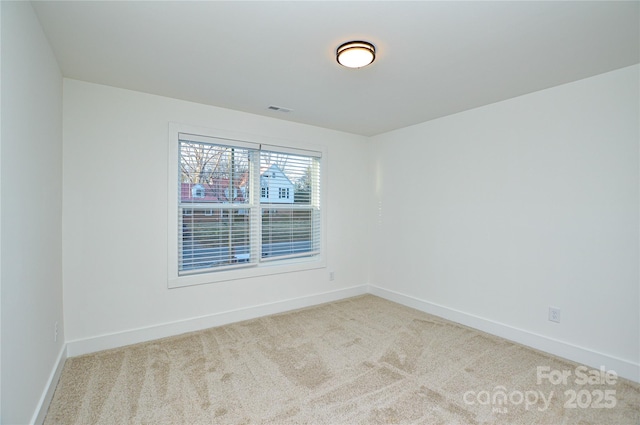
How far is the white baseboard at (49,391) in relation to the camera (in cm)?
179

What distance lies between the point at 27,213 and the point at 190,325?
6.37 ft

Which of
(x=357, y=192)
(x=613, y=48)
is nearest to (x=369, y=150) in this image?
(x=357, y=192)

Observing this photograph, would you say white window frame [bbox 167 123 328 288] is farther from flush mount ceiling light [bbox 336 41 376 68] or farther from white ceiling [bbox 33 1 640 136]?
flush mount ceiling light [bbox 336 41 376 68]

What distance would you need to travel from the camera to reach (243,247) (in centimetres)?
368

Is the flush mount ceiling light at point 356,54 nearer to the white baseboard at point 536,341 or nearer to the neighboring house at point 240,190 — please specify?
the neighboring house at point 240,190

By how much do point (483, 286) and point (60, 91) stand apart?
438 centimetres

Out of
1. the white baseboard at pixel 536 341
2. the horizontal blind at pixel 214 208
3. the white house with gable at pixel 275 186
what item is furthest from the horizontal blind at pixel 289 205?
the white baseboard at pixel 536 341

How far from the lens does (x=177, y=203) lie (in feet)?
10.4

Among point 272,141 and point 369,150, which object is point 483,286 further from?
point 272,141

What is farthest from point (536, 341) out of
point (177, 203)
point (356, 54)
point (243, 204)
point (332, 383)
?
point (177, 203)

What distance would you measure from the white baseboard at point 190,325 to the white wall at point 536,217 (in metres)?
1.29

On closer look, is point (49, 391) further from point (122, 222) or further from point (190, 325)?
point (122, 222)

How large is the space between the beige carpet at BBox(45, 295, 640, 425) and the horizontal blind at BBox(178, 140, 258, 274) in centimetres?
81

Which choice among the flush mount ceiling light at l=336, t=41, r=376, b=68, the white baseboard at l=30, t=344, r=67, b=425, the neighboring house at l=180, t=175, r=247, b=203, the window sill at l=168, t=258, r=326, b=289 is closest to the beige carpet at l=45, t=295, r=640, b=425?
the white baseboard at l=30, t=344, r=67, b=425
